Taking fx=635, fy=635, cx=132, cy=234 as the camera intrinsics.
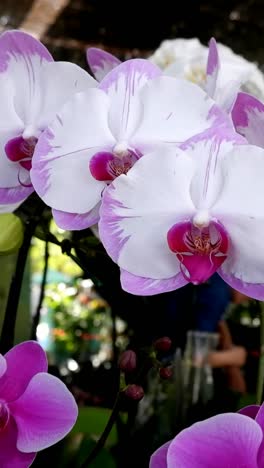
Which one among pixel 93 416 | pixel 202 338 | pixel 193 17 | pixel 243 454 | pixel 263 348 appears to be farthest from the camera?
pixel 193 17

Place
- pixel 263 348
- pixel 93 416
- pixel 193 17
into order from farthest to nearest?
pixel 193 17 < pixel 93 416 < pixel 263 348

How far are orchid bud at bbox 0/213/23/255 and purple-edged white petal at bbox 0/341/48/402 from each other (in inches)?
2.1

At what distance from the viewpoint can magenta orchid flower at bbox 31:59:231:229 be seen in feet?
0.98

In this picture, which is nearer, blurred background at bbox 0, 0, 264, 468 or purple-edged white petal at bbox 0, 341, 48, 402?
purple-edged white petal at bbox 0, 341, 48, 402

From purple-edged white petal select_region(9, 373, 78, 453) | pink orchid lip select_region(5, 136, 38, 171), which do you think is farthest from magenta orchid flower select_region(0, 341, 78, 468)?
pink orchid lip select_region(5, 136, 38, 171)

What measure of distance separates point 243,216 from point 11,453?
0.15 m

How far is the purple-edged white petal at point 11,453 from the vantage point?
0.96 feet

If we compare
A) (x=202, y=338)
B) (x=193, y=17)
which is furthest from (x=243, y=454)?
(x=193, y=17)

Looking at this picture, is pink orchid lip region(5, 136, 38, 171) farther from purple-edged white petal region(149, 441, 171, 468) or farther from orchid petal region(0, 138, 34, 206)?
purple-edged white petal region(149, 441, 171, 468)

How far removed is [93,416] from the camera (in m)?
0.57

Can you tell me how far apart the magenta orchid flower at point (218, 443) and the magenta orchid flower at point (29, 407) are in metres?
0.06

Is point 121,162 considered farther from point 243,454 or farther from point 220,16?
point 220,16

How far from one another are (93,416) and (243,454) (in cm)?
34

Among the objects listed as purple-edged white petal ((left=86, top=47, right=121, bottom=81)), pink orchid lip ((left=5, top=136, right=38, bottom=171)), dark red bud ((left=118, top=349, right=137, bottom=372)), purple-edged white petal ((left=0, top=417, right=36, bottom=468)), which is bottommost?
purple-edged white petal ((left=0, top=417, right=36, bottom=468))
